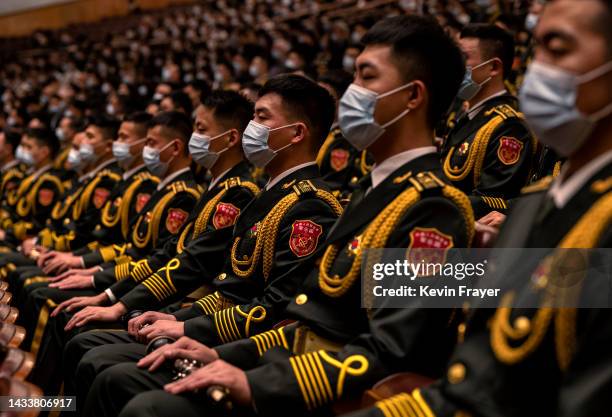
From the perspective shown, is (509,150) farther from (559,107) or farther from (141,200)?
(141,200)

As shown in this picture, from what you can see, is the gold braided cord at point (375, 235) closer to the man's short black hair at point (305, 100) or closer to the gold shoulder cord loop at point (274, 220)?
the gold shoulder cord loop at point (274, 220)

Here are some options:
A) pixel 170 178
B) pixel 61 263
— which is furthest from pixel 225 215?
pixel 61 263

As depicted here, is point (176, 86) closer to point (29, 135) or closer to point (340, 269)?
point (29, 135)

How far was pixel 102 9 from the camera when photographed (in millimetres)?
16125

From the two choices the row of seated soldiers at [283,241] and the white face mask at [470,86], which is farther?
the white face mask at [470,86]

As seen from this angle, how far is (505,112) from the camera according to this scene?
2.62 meters

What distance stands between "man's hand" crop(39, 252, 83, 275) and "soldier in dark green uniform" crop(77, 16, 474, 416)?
62.3 inches

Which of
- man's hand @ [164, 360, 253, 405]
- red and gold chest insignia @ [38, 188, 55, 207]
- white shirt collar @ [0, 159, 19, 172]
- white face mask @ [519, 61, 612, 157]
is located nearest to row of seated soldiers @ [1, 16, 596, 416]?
man's hand @ [164, 360, 253, 405]

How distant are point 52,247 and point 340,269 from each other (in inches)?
110

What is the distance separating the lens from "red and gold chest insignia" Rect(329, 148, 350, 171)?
3.66 meters

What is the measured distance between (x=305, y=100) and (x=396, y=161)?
696 mm

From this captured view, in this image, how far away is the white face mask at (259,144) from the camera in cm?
224

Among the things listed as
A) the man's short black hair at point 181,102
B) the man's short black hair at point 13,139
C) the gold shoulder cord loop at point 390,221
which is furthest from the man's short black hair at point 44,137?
the gold shoulder cord loop at point 390,221

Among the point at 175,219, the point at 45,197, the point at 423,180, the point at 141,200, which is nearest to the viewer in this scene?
the point at 423,180
